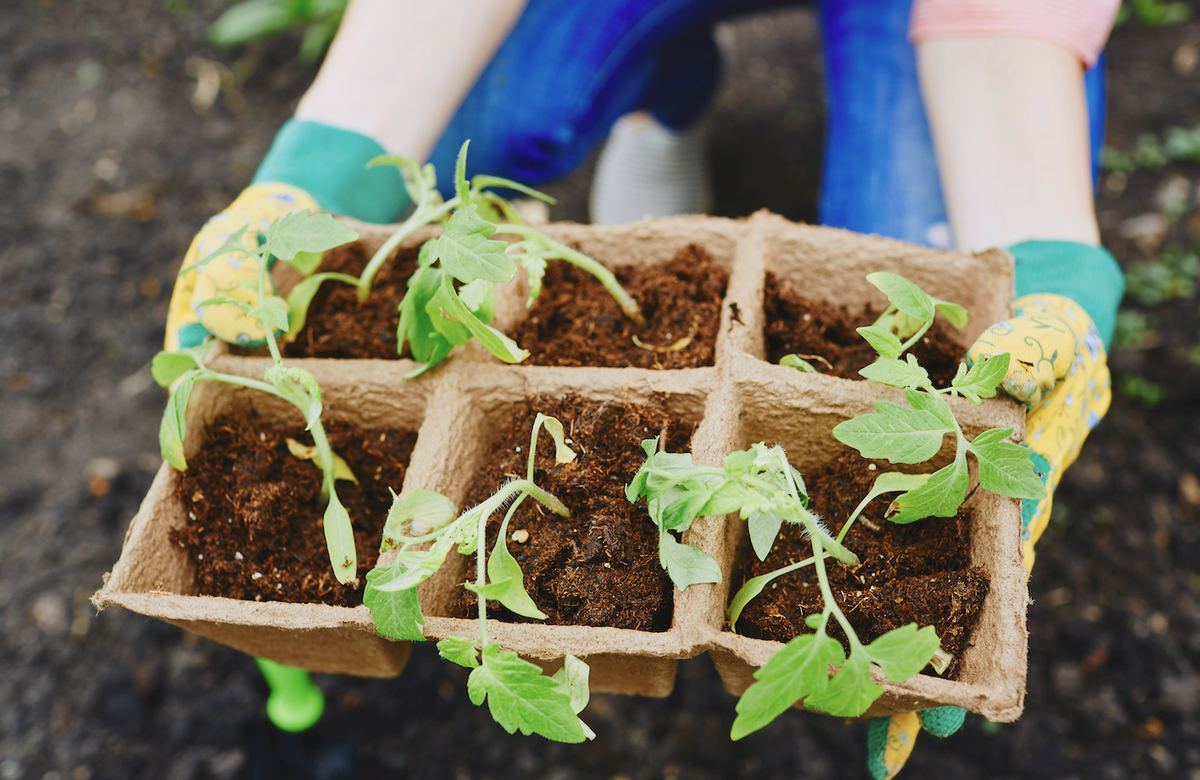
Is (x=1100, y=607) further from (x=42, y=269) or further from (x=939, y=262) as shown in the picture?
(x=42, y=269)

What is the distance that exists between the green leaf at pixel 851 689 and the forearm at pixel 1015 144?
0.86 m

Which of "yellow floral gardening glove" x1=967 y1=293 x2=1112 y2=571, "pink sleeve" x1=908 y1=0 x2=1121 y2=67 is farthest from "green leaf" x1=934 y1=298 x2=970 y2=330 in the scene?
"pink sleeve" x1=908 y1=0 x2=1121 y2=67

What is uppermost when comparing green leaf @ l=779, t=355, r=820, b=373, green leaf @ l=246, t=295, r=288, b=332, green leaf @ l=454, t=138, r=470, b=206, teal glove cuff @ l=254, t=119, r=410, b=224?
green leaf @ l=454, t=138, r=470, b=206

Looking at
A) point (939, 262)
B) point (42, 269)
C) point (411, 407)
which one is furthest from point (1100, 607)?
point (42, 269)

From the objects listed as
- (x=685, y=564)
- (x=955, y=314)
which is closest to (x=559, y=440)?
(x=685, y=564)

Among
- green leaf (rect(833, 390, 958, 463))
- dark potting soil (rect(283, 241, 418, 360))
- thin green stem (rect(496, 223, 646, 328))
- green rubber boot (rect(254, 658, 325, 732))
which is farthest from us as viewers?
green rubber boot (rect(254, 658, 325, 732))

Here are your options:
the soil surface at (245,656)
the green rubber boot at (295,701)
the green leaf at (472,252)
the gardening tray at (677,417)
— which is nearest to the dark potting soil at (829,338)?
the gardening tray at (677,417)

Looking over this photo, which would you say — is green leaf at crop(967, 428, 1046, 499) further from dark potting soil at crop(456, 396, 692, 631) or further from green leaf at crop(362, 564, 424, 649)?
green leaf at crop(362, 564, 424, 649)

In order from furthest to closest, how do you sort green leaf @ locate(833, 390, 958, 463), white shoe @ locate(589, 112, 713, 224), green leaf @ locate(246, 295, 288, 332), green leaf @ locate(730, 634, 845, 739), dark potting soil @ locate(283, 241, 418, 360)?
white shoe @ locate(589, 112, 713, 224) < dark potting soil @ locate(283, 241, 418, 360) < green leaf @ locate(246, 295, 288, 332) < green leaf @ locate(833, 390, 958, 463) < green leaf @ locate(730, 634, 845, 739)

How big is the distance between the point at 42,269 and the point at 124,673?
133 cm

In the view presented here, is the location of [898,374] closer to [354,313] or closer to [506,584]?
[506,584]

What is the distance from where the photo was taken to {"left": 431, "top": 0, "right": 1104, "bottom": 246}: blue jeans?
1.61 m

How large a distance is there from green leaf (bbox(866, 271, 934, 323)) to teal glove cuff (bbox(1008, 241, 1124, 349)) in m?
0.46

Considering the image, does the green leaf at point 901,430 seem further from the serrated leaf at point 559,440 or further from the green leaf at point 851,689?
the serrated leaf at point 559,440
